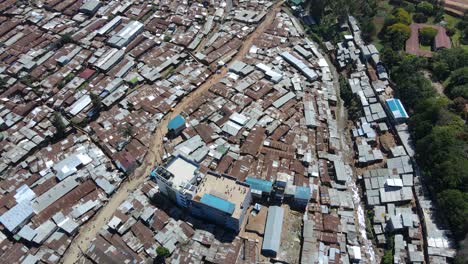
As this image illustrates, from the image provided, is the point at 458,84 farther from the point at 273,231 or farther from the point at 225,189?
the point at 225,189

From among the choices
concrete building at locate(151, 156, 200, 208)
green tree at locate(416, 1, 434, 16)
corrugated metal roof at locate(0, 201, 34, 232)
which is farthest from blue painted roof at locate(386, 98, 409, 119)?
corrugated metal roof at locate(0, 201, 34, 232)

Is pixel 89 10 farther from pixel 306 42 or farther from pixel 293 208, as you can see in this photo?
pixel 293 208

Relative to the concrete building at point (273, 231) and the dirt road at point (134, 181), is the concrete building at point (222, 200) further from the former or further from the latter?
the dirt road at point (134, 181)

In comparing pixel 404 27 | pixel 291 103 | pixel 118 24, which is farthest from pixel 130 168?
pixel 404 27

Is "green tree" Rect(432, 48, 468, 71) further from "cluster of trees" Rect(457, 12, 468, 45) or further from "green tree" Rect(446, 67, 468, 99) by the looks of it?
"cluster of trees" Rect(457, 12, 468, 45)

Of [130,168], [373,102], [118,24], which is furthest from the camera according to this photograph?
[118,24]

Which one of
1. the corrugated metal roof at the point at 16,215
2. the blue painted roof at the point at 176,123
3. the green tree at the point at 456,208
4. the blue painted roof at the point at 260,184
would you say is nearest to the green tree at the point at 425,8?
the green tree at the point at 456,208
